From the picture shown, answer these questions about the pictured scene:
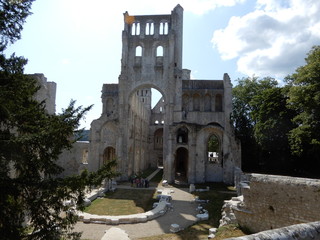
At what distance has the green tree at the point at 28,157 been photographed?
6.38 m

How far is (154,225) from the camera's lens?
14.3m

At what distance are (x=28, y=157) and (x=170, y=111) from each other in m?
22.7

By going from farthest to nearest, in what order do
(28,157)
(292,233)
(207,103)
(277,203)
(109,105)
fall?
(109,105), (207,103), (277,203), (28,157), (292,233)

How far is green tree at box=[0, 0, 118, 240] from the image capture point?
638cm

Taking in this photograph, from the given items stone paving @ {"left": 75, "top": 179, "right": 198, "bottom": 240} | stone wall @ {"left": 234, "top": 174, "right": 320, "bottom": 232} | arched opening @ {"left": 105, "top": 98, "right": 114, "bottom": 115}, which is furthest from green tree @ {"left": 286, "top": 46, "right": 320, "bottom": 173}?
arched opening @ {"left": 105, "top": 98, "right": 114, "bottom": 115}

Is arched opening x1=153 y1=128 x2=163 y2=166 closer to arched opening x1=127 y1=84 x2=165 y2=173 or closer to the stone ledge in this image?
arched opening x1=127 y1=84 x2=165 y2=173

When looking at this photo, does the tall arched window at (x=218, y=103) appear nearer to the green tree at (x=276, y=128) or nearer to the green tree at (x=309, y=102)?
the green tree at (x=276, y=128)

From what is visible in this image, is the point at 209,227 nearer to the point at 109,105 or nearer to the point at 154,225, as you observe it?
the point at 154,225

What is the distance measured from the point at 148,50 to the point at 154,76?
129 inches

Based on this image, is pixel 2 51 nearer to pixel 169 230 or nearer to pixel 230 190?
pixel 169 230

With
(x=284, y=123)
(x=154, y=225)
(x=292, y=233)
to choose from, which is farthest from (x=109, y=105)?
(x=292, y=233)

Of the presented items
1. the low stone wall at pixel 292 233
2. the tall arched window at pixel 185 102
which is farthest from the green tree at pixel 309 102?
the low stone wall at pixel 292 233

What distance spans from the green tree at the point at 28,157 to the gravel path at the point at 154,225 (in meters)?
6.07

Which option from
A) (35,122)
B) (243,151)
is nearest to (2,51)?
(35,122)
